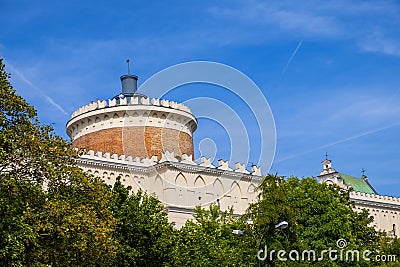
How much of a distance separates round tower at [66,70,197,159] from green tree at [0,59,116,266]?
38.4 meters

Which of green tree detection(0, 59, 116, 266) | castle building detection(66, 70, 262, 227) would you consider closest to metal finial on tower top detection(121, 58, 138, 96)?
castle building detection(66, 70, 262, 227)

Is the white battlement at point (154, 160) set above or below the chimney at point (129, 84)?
below

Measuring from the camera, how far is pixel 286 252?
40.1 m

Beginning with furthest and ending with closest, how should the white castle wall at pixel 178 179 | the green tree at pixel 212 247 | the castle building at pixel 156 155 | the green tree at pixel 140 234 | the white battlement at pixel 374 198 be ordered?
the white battlement at pixel 374 198 < the castle building at pixel 156 155 < the white castle wall at pixel 178 179 < the green tree at pixel 212 247 < the green tree at pixel 140 234

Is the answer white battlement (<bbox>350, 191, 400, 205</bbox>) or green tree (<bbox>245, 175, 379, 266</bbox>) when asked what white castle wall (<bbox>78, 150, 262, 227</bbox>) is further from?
white battlement (<bbox>350, 191, 400, 205</bbox>)

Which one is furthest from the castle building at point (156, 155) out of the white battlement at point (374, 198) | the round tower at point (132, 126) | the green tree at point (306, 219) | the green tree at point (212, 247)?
the white battlement at point (374, 198)

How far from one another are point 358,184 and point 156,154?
42.1 meters

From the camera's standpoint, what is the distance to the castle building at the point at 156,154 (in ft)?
211

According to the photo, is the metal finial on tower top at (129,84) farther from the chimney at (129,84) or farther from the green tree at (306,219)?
the green tree at (306,219)

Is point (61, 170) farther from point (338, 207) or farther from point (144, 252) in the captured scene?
point (338, 207)

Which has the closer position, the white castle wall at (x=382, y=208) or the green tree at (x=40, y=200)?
the green tree at (x=40, y=200)

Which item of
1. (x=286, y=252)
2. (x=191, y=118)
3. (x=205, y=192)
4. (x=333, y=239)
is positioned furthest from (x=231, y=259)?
(x=191, y=118)

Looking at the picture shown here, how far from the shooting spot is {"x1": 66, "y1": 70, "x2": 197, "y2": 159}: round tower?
230 ft

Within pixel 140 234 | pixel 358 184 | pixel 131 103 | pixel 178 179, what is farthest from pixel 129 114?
pixel 358 184
